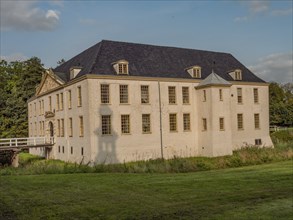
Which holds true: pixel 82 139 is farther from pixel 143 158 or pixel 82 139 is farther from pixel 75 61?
pixel 75 61

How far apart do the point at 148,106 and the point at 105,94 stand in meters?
4.08

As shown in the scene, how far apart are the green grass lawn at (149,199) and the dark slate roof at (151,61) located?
17300 mm

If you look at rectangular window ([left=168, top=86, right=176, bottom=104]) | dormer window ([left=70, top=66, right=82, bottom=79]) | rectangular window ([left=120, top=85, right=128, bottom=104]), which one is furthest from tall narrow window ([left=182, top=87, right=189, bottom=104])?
dormer window ([left=70, top=66, right=82, bottom=79])

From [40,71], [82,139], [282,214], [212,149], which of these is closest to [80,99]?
[82,139]

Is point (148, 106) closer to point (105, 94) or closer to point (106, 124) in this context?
point (105, 94)

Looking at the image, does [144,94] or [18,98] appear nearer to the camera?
[144,94]

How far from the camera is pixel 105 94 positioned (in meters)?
28.9

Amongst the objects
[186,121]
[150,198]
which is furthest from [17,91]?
[150,198]

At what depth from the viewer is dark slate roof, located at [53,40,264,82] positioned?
3014 centimetres

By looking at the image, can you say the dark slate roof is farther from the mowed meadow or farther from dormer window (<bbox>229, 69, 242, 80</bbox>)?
the mowed meadow

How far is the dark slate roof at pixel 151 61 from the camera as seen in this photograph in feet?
98.9

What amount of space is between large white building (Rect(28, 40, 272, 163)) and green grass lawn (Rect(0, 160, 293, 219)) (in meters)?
15.0

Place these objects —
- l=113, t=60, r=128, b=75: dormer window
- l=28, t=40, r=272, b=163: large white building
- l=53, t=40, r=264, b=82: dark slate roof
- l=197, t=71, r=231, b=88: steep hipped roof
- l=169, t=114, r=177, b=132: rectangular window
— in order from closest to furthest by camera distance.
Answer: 1. l=28, t=40, r=272, b=163: large white building
2. l=113, t=60, r=128, b=75: dormer window
3. l=53, t=40, r=264, b=82: dark slate roof
4. l=197, t=71, r=231, b=88: steep hipped roof
5. l=169, t=114, r=177, b=132: rectangular window

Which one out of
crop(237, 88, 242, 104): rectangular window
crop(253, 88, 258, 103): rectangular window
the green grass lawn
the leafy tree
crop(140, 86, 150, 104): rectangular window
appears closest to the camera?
the green grass lawn
